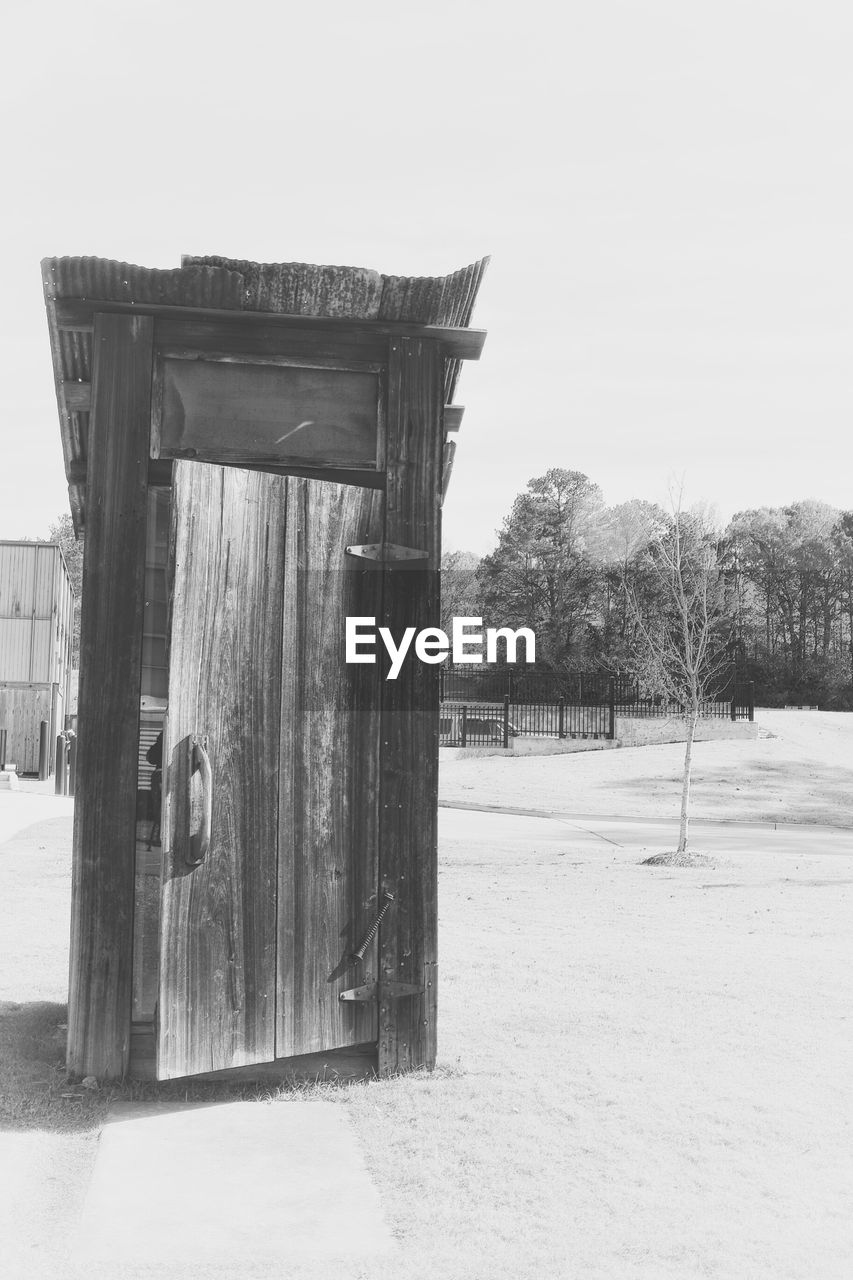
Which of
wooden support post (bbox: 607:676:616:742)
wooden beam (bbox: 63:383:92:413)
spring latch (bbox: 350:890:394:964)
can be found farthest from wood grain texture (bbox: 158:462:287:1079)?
wooden support post (bbox: 607:676:616:742)

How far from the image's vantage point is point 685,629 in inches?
719

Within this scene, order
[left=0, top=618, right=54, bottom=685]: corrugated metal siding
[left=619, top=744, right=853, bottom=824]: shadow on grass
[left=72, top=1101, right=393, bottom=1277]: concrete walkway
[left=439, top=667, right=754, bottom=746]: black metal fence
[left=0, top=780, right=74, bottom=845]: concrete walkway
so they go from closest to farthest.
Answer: [left=72, top=1101, right=393, bottom=1277]: concrete walkway, [left=0, top=780, right=74, bottom=845]: concrete walkway, [left=619, top=744, right=853, bottom=824]: shadow on grass, [left=0, top=618, right=54, bottom=685]: corrugated metal siding, [left=439, top=667, right=754, bottom=746]: black metal fence

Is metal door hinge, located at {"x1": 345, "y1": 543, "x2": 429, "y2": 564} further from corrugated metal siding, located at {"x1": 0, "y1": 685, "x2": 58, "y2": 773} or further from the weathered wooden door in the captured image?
corrugated metal siding, located at {"x1": 0, "y1": 685, "x2": 58, "y2": 773}

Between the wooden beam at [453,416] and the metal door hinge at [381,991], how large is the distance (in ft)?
8.31

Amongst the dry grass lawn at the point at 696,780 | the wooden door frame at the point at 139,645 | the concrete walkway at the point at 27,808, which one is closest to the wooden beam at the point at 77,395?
the wooden door frame at the point at 139,645

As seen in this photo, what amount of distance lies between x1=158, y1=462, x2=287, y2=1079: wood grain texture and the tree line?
40.8 meters

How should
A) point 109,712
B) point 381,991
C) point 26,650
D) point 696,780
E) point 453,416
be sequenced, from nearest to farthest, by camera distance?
point 109,712, point 381,991, point 453,416, point 26,650, point 696,780

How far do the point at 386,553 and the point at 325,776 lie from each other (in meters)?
0.93

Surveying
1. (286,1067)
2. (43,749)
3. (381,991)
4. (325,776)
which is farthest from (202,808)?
(43,749)

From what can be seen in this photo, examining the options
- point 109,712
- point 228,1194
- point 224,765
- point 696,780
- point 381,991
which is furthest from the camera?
point 696,780

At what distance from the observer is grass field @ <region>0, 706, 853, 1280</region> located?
362 cm

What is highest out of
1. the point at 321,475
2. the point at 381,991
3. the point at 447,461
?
the point at 447,461

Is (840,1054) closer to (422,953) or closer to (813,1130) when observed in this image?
(813,1130)

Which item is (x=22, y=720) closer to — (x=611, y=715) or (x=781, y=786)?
(x=611, y=715)
